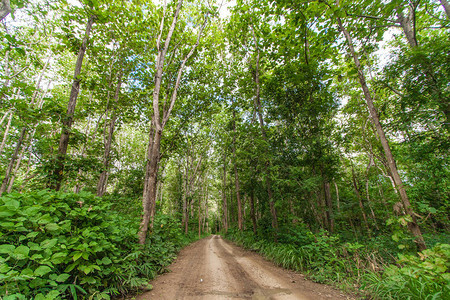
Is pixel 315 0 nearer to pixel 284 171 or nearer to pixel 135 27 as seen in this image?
pixel 284 171

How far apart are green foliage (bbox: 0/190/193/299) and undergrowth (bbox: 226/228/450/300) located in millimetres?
4794

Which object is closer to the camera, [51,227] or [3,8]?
[51,227]

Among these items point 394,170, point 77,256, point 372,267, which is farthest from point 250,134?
point 77,256

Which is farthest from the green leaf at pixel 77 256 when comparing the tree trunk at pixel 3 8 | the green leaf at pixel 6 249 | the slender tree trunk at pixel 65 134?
the tree trunk at pixel 3 8

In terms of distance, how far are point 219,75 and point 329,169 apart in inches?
326

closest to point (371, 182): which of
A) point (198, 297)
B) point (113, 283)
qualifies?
point (198, 297)

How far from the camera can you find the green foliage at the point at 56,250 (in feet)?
6.18

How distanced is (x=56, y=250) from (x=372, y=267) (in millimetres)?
6640

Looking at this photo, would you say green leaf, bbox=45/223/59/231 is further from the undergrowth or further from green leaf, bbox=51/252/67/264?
the undergrowth

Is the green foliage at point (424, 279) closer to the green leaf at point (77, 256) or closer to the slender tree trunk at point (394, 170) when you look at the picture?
the slender tree trunk at point (394, 170)

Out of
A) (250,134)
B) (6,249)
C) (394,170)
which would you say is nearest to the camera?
(6,249)

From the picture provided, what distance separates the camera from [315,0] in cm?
402

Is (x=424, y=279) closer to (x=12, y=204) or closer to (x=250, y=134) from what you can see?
(x=12, y=204)

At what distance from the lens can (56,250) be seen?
228cm
